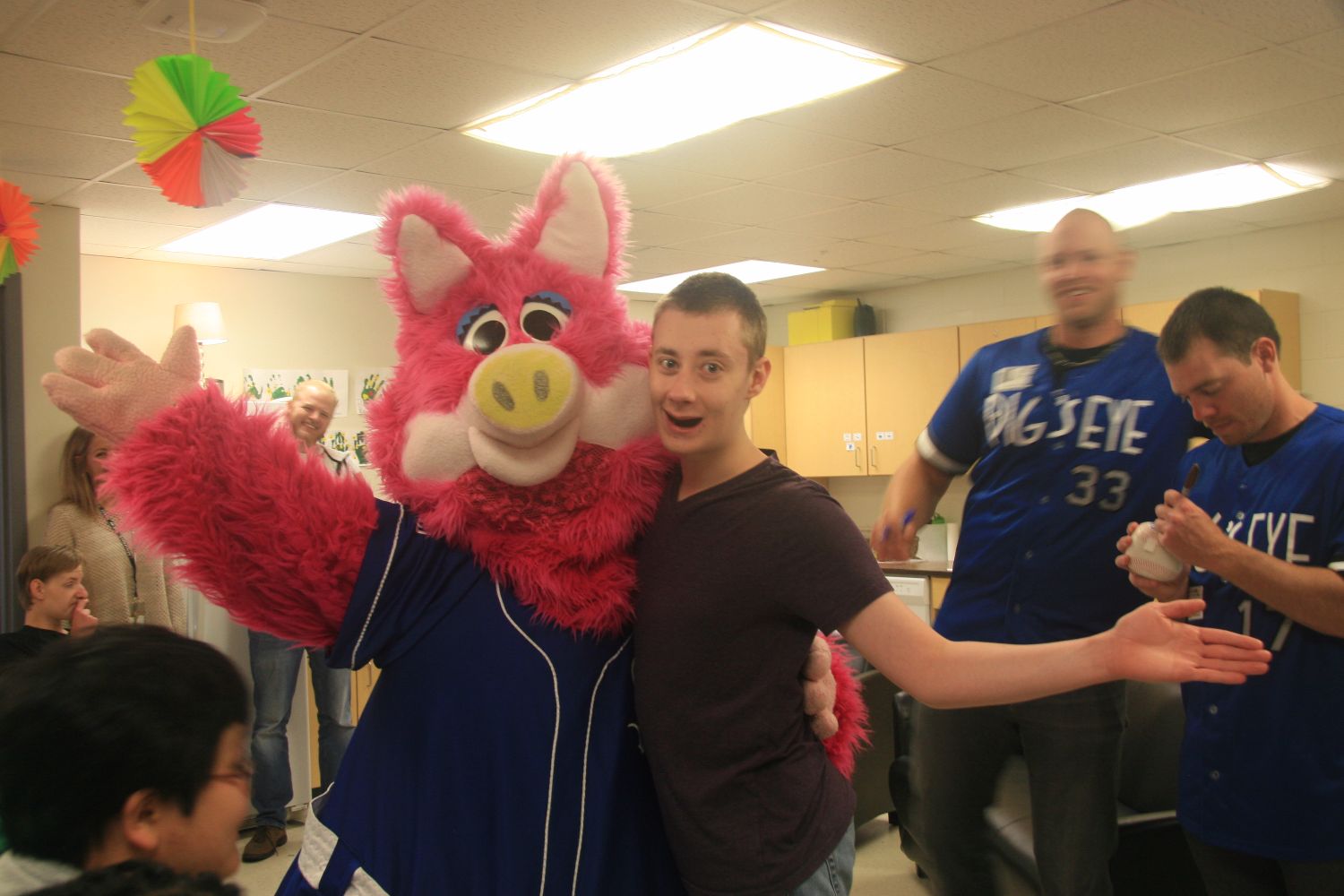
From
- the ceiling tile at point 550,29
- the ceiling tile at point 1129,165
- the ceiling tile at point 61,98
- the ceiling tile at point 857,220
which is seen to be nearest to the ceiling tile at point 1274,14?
the ceiling tile at point 1129,165

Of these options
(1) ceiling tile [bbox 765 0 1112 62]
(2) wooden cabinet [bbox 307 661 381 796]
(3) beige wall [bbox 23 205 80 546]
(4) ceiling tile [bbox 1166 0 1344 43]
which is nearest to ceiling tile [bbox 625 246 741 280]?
(2) wooden cabinet [bbox 307 661 381 796]

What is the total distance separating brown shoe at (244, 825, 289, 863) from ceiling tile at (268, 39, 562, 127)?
96.6 inches

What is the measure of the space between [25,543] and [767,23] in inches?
139

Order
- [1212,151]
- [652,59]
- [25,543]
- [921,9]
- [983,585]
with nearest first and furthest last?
1. [983,585]
2. [921,9]
3. [652,59]
4. [1212,151]
5. [25,543]

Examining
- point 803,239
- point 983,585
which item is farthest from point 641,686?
point 803,239

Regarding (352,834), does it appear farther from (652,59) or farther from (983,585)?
(652,59)

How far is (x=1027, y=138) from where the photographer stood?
3820 millimetres

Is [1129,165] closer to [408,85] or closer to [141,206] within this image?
[408,85]

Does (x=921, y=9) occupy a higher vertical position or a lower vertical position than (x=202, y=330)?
higher

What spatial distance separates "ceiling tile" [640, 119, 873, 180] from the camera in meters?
3.65

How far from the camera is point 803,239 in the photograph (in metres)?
5.48

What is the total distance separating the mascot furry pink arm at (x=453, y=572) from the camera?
1299mm

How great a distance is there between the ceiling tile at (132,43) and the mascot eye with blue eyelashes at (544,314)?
1.61 m

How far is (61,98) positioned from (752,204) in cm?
261
